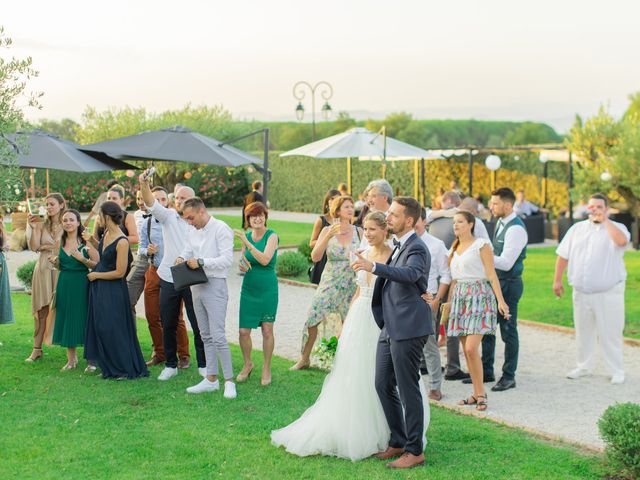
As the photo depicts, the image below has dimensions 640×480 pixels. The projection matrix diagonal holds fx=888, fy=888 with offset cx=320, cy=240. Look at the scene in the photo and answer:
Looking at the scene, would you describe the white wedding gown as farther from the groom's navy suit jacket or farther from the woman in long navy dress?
the woman in long navy dress

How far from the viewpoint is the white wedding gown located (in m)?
6.01

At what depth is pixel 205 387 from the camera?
786 cm

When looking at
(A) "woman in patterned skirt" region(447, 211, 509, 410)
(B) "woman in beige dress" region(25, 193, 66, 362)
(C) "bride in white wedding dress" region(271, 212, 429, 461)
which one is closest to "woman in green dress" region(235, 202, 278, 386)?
(A) "woman in patterned skirt" region(447, 211, 509, 410)

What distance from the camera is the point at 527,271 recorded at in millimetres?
17156

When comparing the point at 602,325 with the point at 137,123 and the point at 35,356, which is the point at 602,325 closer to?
the point at 35,356

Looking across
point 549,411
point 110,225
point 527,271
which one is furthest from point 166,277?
point 527,271

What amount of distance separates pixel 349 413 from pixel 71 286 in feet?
12.6

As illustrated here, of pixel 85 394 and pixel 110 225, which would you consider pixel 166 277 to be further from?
pixel 85 394

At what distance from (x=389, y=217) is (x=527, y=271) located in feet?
39.1

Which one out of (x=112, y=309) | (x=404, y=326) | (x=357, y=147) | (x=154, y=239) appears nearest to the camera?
(x=404, y=326)

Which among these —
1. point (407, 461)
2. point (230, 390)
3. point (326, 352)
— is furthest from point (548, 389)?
point (407, 461)

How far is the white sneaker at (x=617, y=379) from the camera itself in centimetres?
876

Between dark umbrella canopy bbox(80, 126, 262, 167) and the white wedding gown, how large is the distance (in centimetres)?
982

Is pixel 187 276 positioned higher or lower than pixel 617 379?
higher
